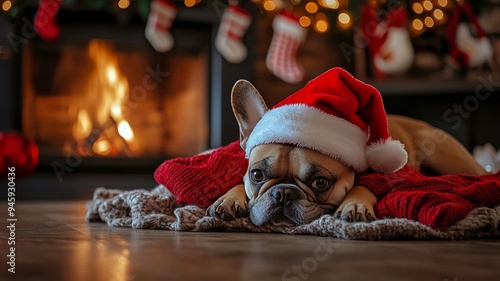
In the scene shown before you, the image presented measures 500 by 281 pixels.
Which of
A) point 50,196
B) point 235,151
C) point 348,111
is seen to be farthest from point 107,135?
point 348,111

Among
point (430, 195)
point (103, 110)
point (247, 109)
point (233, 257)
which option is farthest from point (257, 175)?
point (103, 110)

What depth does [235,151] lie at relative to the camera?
187 centimetres

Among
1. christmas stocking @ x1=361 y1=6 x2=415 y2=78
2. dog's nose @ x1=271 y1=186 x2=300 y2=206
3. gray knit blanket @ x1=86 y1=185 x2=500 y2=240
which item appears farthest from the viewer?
christmas stocking @ x1=361 y1=6 x2=415 y2=78

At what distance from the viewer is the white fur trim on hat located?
1.60 meters

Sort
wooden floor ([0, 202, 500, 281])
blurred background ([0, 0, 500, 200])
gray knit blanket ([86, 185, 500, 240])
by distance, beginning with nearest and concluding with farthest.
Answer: wooden floor ([0, 202, 500, 281])
gray knit blanket ([86, 185, 500, 240])
blurred background ([0, 0, 500, 200])

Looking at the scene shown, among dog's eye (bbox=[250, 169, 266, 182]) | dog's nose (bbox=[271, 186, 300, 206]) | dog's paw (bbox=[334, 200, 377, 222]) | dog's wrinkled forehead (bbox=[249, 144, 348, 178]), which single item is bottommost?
dog's paw (bbox=[334, 200, 377, 222])

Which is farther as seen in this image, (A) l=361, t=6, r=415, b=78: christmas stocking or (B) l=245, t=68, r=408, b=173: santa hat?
(A) l=361, t=6, r=415, b=78: christmas stocking

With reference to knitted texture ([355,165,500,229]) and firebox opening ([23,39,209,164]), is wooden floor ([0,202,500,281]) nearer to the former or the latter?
knitted texture ([355,165,500,229])

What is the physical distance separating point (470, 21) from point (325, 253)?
9.71 feet

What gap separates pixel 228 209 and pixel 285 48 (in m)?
2.17

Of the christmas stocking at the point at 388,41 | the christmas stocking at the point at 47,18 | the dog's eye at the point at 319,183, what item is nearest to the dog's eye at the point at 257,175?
the dog's eye at the point at 319,183

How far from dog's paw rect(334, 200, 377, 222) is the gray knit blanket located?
0.08ft

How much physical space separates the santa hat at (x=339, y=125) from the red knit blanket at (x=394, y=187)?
2.3 inches

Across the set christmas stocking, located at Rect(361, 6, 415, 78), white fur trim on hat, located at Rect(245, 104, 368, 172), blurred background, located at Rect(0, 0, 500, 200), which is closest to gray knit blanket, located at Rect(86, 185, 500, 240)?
white fur trim on hat, located at Rect(245, 104, 368, 172)
